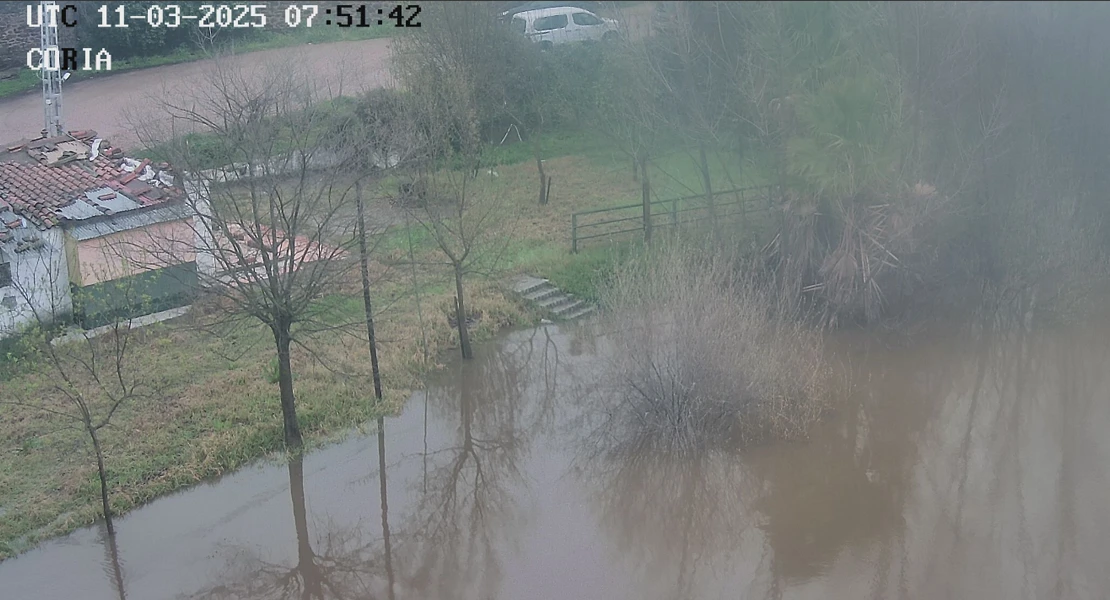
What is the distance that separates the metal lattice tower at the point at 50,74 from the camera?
14789mm

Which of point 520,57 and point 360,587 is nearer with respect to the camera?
→ point 360,587

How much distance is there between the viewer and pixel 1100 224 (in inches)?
575

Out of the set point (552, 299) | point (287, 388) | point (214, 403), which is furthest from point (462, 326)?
point (214, 403)

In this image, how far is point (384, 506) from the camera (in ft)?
34.1

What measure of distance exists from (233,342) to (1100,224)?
39.8ft

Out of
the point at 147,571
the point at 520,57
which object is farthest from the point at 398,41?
the point at 147,571

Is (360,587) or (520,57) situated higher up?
(520,57)

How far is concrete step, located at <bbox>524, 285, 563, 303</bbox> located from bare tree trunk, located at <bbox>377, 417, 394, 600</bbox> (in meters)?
3.65

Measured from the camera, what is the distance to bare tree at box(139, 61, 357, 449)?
10.4 metres

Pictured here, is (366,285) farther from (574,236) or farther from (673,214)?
(673,214)

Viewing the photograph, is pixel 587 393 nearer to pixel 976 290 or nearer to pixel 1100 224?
pixel 976 290

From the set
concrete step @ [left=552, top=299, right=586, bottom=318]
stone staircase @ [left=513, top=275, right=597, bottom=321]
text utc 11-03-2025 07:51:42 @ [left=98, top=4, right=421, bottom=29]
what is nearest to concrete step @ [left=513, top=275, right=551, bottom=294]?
stone staircase @ [left=513, top=275, right=597, bottom=321]

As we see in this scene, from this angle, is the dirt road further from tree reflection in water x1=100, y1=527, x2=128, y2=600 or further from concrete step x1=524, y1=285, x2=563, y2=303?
tree reflection in water x1=100, y1=527, x2=128, y2=600

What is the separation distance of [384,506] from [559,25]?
12.3 m
